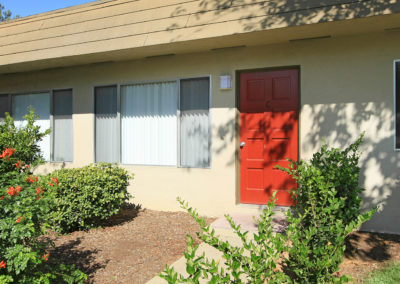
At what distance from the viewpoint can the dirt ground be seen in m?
3.88

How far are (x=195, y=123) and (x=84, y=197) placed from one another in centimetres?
249

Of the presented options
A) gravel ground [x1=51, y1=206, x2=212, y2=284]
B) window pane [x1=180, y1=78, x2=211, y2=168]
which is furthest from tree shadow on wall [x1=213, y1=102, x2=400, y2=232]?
gravel ground [x1=51, y1=206, x2=212, y2=284]

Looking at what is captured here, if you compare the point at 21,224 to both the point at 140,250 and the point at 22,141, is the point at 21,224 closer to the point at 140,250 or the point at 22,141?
the point at 22,141

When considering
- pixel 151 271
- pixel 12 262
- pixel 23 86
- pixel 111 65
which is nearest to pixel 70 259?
pixel 151 271

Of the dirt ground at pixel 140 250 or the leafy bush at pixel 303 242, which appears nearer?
the leafy bush at pixel 303 242

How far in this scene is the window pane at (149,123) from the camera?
22.4 ft

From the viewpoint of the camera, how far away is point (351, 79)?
533 centimetres

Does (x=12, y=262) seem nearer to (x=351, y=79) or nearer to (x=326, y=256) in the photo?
(x=326, y=256)

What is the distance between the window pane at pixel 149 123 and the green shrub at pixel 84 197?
56.1 inches

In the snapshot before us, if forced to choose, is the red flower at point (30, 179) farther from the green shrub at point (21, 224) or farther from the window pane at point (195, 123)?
the window pane at point (195, 123)

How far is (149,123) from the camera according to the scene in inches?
278

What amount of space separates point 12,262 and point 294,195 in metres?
2.98

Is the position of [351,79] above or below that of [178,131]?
above

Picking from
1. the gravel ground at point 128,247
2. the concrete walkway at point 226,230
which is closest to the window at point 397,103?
the concrete walkway at point 226,230
